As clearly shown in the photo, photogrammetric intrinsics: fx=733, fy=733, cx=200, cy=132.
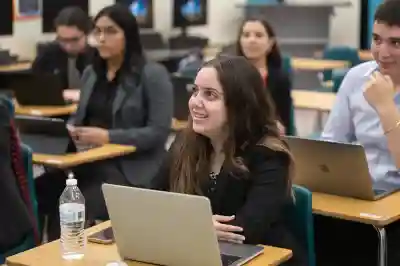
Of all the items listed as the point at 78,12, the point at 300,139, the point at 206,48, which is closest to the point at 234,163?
the point at 300,139

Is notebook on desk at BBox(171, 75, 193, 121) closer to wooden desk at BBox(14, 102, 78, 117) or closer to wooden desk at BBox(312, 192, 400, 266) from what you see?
wooden desk at BBox(14, 102, 78, 117)

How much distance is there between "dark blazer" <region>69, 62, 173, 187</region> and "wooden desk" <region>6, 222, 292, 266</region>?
1476mm

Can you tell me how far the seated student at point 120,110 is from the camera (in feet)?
11.6

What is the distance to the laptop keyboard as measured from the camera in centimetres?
189

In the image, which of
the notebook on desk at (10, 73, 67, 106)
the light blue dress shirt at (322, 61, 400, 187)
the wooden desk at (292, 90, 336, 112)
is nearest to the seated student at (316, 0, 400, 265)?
the light blue dress shirt at (322, 61, 400, 187)

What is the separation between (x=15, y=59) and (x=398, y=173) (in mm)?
4804

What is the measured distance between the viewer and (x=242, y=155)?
7.30 feet

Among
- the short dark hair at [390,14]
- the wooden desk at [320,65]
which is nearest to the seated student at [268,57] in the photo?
the short dark hair at [390,14]

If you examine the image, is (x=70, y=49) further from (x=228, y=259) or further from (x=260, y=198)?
(x=228, y=259)

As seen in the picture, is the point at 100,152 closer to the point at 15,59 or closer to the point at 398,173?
the point at 398,173

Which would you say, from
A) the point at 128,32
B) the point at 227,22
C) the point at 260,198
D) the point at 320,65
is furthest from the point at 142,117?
the point at 227,22

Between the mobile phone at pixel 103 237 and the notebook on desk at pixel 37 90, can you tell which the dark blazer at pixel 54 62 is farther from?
the mobile phone at pixel 103 237

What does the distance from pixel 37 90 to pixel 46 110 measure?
0.59 feet

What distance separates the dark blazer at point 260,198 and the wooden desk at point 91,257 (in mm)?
108
